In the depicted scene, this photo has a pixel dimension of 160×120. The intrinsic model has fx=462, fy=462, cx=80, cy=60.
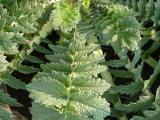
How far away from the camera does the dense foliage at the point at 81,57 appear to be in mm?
1336

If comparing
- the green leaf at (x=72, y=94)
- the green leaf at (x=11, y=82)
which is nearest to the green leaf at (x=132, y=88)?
the green leaf at (x=72, y=94)

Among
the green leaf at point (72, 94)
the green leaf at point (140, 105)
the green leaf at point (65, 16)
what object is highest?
the green leaf at point (65, 16)

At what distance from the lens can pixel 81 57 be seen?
1497mm

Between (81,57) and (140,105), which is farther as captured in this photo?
(140,105)

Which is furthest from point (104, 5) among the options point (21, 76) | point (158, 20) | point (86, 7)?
point (21, 76)

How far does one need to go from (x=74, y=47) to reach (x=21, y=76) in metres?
0.56

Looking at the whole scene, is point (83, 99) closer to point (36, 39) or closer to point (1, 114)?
point (1, 114)

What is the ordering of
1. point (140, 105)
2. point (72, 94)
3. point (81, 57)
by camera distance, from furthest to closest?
point (140, 105) → point (81, 57) → point (72, 94)

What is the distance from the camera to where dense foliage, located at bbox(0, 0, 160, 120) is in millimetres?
1336

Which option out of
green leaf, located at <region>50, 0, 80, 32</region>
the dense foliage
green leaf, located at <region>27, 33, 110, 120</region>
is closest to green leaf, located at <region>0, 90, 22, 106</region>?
the dense foliage

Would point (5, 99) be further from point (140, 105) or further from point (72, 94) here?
point (140, 105)

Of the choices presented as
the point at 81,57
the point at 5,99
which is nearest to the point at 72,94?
the point at 81,57

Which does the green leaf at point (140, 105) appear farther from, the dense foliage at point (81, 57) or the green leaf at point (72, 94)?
the green leaf at point (72, 94)

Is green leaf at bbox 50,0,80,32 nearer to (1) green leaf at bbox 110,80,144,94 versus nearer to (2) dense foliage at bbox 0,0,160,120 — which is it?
(2) dense foliage at bbox 0,0,160,120
